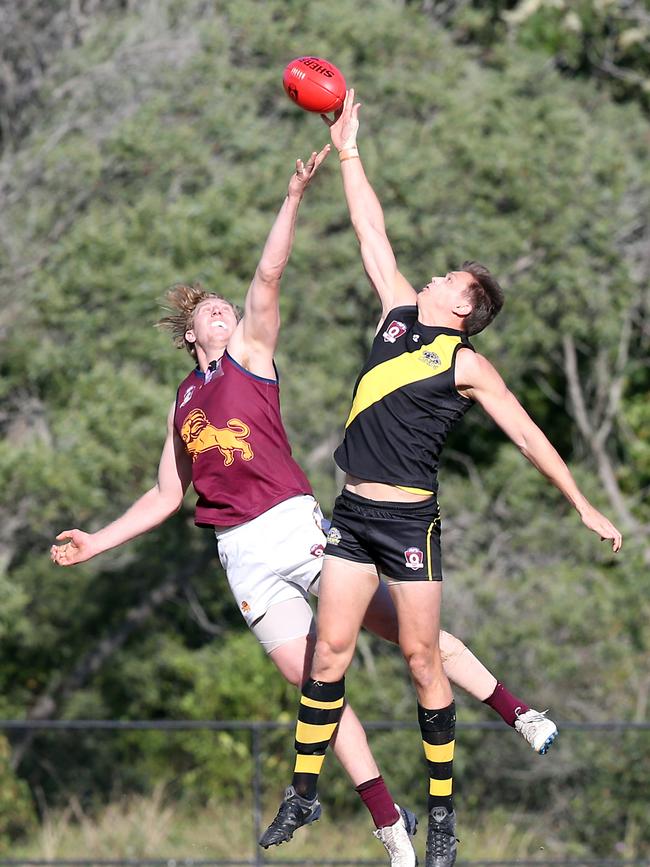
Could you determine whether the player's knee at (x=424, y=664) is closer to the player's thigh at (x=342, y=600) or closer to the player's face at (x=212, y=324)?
the player's thigh at (x=342, y=600)

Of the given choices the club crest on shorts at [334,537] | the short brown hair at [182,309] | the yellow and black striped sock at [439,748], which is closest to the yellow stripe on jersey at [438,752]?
the yellow and black striped sock at [439,748]

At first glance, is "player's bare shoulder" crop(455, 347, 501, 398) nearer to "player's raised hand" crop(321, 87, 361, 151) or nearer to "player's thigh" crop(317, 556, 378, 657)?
"player's thigh" crop(317, 556, 378, 657)

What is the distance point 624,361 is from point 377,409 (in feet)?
32.4

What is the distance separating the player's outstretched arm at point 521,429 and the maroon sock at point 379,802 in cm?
114

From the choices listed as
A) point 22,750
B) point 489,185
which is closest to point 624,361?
point 489,185

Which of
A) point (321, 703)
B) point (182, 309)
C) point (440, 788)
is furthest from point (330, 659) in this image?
point (182, 309)

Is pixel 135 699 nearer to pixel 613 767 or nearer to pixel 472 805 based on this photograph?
pixel 472 805

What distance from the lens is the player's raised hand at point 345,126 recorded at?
5061mm

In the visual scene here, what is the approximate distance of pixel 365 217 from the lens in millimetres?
4930

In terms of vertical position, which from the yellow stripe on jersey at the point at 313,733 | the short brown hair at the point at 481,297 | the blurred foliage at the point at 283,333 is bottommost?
the blurred foliage at the point at 283,333

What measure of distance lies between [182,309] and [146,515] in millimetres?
764

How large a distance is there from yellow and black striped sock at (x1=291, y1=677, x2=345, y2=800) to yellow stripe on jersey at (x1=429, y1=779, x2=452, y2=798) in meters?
0.39

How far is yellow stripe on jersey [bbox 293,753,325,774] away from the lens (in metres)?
4.65

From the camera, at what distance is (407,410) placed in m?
4.59
